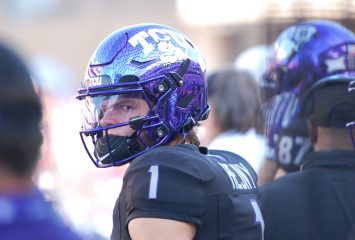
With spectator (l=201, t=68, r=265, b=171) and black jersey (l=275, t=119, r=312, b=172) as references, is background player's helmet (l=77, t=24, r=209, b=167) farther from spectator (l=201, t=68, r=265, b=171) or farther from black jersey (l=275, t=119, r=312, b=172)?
spectator (l=201, t=68, r=265, b=171)

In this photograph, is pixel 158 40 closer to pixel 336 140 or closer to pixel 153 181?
pixel 153 181

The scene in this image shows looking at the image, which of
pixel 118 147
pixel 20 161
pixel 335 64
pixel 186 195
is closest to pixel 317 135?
pixel 335 64

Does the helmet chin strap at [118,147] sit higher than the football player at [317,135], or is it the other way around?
the helmet chin strap at [118,147]

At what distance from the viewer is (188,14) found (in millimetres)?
17281

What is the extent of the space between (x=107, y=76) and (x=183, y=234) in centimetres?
62

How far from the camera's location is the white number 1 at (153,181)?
231cm

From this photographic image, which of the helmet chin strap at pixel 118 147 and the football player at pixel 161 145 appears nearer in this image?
the football player at pixel 161 145

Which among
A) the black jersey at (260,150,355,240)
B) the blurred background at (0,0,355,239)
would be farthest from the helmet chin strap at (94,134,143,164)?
the blurred background at (0,0,355,239)

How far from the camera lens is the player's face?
2.66m

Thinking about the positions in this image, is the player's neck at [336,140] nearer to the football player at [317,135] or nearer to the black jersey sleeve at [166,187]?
the football player at [317,135]

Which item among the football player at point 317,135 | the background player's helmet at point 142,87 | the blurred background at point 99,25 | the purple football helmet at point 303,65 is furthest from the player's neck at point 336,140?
the blurred background at point 99,25

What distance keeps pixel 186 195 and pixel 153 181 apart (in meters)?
0.10

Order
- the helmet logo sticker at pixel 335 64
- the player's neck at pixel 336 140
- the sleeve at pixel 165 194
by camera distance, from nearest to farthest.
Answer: the sleeve at pixel 165 194 → the player's neck at pixel 336 140 → the helmet logo sticker at pixel 335 64

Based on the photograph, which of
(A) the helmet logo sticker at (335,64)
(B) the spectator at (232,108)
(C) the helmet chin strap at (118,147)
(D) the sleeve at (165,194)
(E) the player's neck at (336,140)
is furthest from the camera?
(B) the spectator at (232,108)
